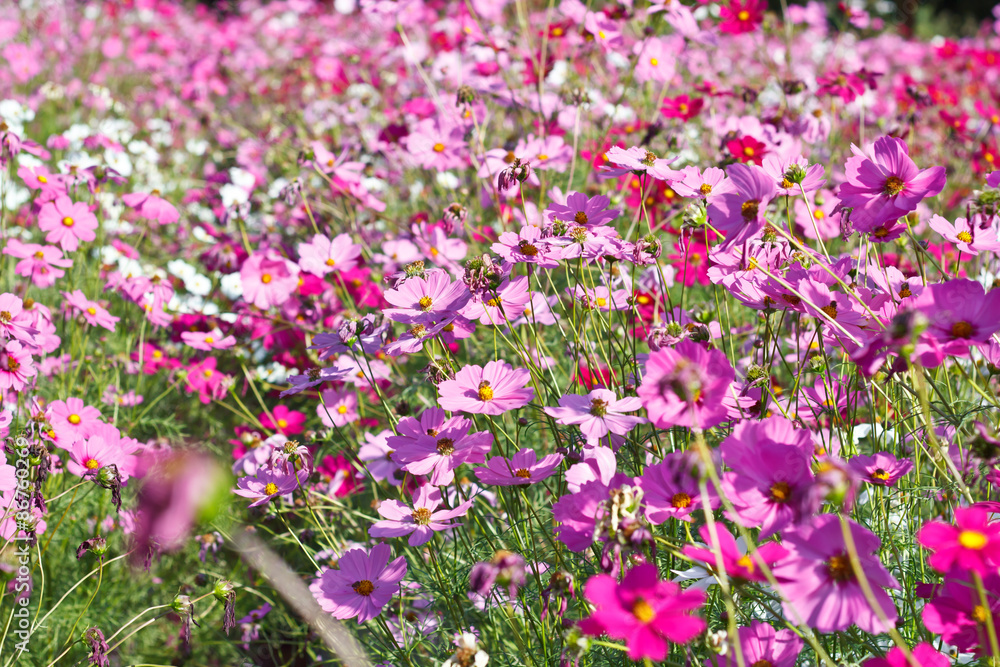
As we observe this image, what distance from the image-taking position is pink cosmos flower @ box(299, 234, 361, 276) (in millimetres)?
1764

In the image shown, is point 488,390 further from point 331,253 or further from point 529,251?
point 331,253

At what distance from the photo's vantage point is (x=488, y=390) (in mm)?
1052

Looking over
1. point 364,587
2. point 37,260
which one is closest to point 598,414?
point 364,587

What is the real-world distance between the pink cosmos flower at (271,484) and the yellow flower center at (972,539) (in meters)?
0.88

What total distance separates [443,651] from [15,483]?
76 cm

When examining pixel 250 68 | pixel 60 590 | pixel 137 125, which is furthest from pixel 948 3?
pixel 60 590

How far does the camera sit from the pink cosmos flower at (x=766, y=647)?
2.73ft

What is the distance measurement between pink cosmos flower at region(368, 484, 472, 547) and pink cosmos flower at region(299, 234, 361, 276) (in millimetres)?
786

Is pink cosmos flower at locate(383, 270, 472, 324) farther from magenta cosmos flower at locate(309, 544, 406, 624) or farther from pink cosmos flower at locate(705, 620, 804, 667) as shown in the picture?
pink cosmos flower at locate(705, 620, 804, 667)

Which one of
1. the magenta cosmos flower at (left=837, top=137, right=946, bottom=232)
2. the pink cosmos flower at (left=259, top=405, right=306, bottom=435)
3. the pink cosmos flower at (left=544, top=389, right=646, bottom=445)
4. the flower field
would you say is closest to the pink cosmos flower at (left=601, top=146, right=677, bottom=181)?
the flower field

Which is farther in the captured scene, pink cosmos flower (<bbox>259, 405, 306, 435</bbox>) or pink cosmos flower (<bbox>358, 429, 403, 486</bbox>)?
pink cosmos flower (<bbox>259, 405, 306, 435</bbox>)

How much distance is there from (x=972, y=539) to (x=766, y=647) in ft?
0.88

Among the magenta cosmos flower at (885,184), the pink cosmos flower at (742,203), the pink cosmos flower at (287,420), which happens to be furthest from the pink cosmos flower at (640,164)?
the pink cosmos flower at (287,420)

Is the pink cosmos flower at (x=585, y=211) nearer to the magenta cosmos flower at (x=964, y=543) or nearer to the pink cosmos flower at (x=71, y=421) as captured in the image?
the magenta cosmos flower at (x=964, y=543)
